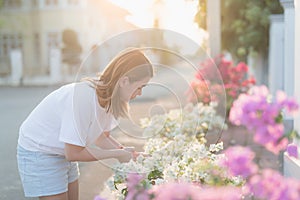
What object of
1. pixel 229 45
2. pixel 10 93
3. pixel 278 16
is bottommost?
pixel 10 93

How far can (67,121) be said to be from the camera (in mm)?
3104

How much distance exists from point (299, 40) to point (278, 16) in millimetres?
7496

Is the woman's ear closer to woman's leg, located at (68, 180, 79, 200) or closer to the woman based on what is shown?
the woman

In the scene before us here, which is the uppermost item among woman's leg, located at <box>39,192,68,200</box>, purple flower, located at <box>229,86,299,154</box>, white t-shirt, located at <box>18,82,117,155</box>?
purple flower, located at <box>229,86,299,154</box>

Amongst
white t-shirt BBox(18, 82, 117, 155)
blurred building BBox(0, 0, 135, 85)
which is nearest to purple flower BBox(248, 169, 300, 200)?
white t-shirt BBox(18, 82, 117, 155)

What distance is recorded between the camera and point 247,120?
181 centimetres

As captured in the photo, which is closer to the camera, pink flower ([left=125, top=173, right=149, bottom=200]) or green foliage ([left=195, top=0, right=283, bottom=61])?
pink flower ([left=125, top=173, right=149, bottom=200])

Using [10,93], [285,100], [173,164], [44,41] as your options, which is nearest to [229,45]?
[10,93]

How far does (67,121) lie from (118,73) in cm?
37

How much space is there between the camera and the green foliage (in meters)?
12.6

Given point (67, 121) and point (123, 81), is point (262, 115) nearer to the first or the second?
point (123, 81)

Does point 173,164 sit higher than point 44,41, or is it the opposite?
point 173,164

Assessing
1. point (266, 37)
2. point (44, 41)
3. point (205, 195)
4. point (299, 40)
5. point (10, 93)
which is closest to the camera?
point (205, 195)

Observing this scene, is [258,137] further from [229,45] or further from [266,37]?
[229,45]
